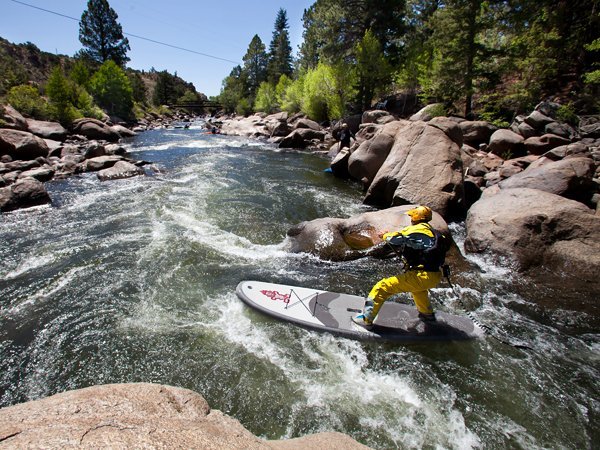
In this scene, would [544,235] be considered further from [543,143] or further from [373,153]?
[543,143]

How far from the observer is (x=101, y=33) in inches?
1895

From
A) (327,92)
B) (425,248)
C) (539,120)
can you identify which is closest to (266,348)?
(425,248)

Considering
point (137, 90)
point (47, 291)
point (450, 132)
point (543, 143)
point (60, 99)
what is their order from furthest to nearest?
point (137, 90) < point (60, 99) < point (543, 143) < point (450, 132) < point (47, 291)

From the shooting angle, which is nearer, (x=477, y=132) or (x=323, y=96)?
(x=477, y=132)

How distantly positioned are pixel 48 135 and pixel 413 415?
82.8 feet

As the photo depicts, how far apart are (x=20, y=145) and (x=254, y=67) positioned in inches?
2083

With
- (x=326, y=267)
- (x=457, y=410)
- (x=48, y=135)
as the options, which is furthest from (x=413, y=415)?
(x=48, y=135)

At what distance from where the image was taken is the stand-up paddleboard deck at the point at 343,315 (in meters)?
4.79

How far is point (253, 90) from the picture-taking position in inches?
2344

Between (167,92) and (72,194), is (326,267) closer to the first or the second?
(72,194)

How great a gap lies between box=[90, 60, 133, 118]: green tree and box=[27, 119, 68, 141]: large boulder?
64.0ft

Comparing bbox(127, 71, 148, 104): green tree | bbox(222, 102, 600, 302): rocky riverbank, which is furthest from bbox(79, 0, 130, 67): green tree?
bbox(222, 102, 600, 302): rocky riverbank

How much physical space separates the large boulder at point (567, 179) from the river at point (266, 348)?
2450 millimetres

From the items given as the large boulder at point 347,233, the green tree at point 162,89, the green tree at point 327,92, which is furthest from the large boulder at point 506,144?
the green tree at point 162,89
